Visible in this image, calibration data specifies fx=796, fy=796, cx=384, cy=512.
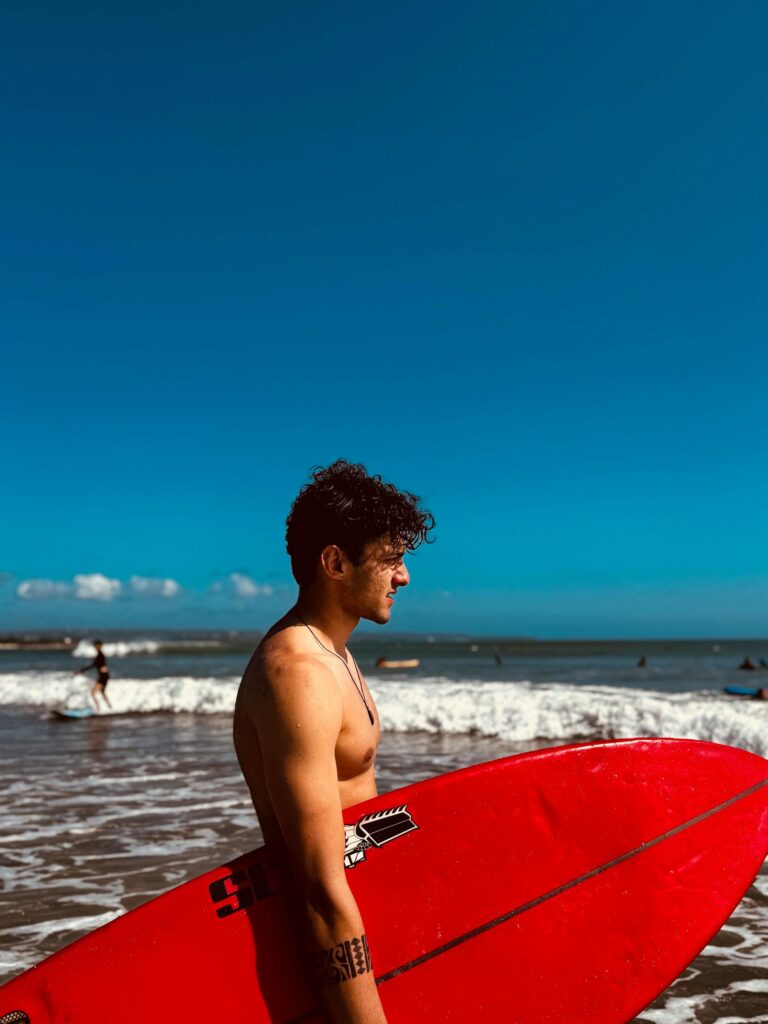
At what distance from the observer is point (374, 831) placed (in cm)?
209

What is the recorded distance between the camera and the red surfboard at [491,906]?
185 centimetres

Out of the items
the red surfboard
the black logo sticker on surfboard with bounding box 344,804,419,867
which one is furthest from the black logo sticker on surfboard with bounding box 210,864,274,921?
the black logo sticker on surfboard with bounding box 344,804,419,867

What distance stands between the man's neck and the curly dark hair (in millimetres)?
52

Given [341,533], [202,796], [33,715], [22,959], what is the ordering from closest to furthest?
[341,533] < [22,959] < [202,796] < [33,715]

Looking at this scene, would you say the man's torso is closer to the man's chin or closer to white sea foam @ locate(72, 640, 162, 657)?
the man's chin

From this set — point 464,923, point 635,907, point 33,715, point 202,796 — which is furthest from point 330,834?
point 33,715

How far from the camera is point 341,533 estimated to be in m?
1.91

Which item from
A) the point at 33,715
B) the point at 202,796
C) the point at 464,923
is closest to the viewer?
the point at 464,923

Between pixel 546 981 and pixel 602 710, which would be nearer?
pixel 546 981

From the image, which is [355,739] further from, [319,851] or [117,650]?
[117,650]

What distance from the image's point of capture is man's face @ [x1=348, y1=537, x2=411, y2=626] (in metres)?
1.95

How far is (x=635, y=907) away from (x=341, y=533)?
154cm

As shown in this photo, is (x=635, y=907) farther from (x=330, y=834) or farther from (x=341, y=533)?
(x=341, y=533)

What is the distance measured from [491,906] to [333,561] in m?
1.08
